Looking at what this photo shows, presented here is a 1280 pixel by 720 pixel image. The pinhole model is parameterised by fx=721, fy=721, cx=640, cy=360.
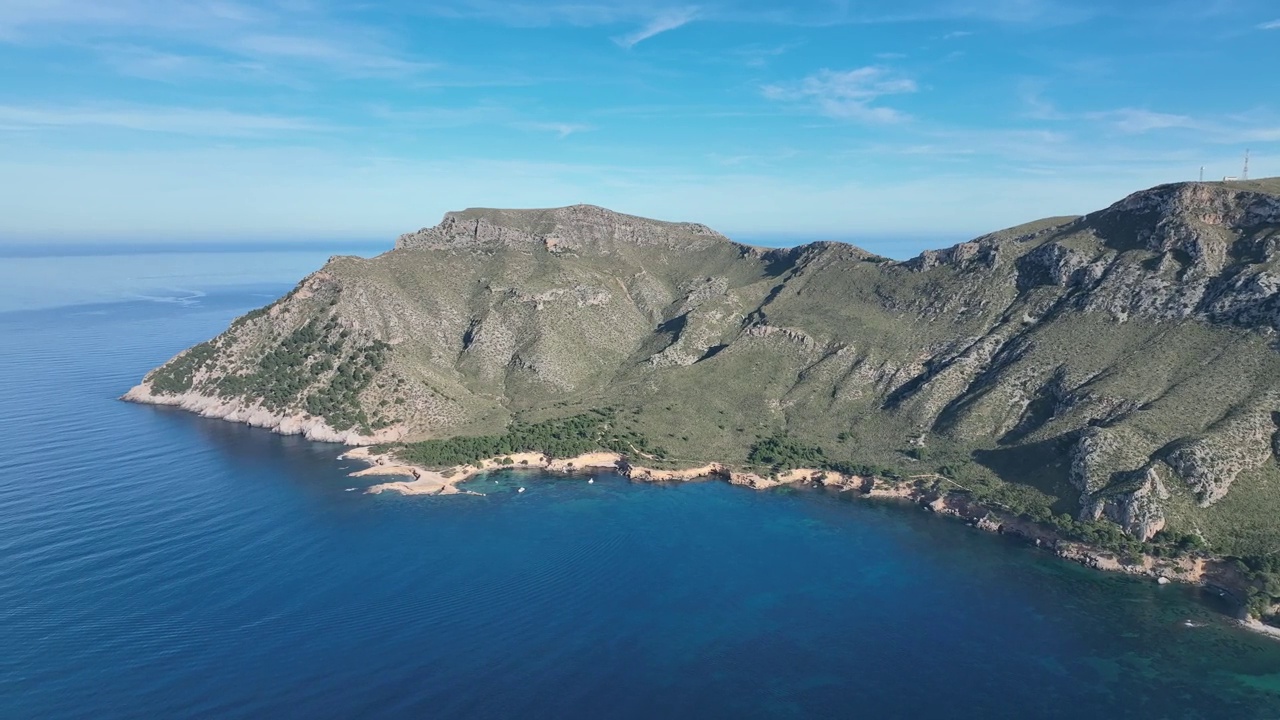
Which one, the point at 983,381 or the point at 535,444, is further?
the point at 535,444

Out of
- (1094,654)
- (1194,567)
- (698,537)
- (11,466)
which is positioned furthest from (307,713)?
(1194,567)

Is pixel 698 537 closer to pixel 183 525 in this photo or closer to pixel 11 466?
pixel 183 525

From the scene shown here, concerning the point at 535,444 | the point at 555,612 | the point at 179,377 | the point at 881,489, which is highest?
the point at 179,377

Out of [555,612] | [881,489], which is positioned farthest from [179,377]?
[881,489]

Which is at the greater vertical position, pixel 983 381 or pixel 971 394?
pixel 983 381

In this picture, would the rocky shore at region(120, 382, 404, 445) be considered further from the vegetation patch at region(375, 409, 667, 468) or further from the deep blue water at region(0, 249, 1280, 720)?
the deep blue water at region(0, 249, 1280, 720)

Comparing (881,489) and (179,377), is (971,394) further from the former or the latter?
(179,377)
